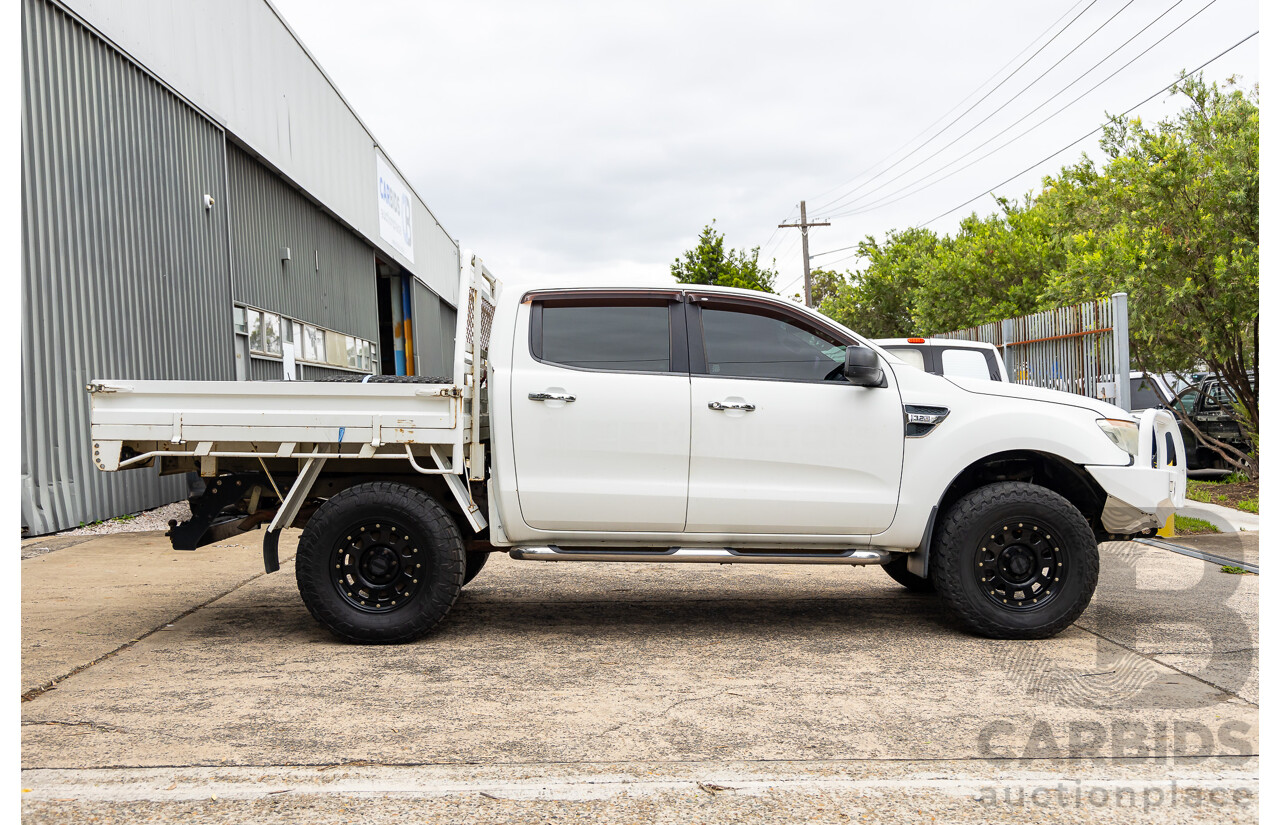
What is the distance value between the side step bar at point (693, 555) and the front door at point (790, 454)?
0.14 m

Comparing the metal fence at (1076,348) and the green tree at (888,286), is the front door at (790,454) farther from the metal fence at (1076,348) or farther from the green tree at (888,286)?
the green tree at (888,286)

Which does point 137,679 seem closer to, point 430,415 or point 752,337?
point 430,415

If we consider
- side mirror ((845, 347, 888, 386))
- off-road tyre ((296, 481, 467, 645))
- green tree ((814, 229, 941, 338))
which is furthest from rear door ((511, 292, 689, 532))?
green tree ((814, 229, 941, 338))

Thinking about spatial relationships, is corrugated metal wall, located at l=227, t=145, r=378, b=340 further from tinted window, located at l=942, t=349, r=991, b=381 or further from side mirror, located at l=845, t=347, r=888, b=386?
side mirror, located at l=845, t=347, r=888, b=386

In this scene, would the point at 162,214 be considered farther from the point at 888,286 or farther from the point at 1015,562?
the point at 888,286

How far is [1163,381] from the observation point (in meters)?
16.3

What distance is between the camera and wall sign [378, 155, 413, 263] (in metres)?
25.3

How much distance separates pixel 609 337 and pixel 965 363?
5.46 metres

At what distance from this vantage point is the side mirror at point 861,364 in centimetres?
572

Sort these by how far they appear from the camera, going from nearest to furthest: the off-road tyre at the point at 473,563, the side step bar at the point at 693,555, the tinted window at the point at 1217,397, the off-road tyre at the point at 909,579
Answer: the side step bar at the point at 693,555 → the off-road tyre at the point at 473,563 → the off-road tyre at the point at 909,579 → the tinted window at the point at 1217,397

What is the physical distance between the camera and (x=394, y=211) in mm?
27047

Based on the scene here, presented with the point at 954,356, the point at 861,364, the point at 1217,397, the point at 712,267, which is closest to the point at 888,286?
the point at 712,267

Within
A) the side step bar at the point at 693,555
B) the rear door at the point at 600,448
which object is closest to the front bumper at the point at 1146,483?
the side step bar at the point at 693,555

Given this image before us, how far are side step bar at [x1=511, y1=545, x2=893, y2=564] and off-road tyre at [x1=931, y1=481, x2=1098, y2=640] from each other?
445 millimetres
